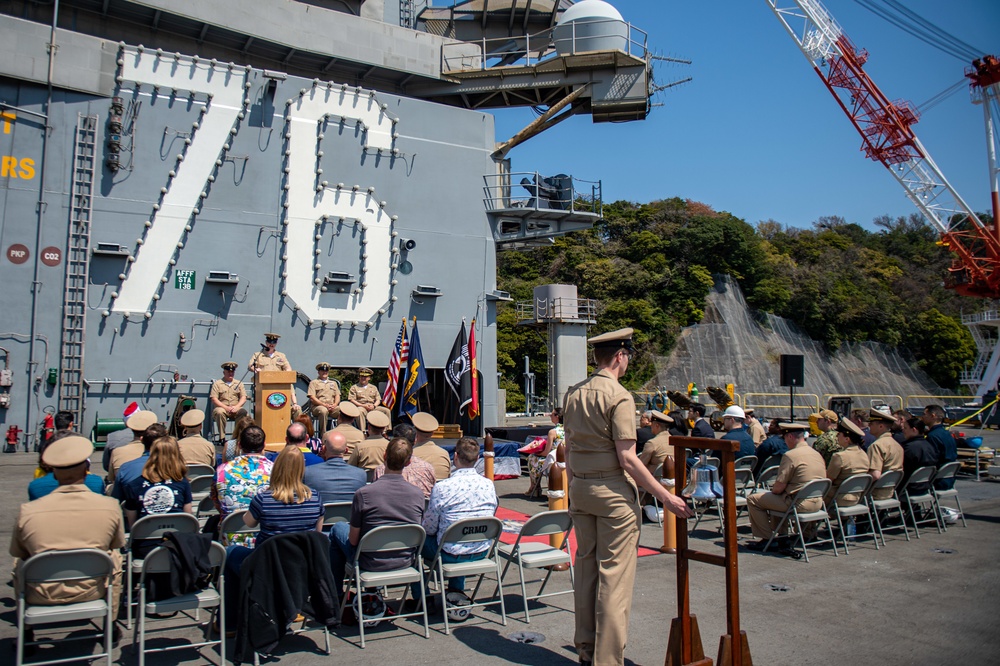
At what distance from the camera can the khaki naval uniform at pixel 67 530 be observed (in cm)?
446

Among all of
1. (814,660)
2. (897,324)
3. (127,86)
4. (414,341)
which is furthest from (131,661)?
(897,324)

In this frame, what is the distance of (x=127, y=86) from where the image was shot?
1569 cm

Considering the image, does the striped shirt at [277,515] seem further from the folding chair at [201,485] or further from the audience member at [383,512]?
the folding chair at [201,485]

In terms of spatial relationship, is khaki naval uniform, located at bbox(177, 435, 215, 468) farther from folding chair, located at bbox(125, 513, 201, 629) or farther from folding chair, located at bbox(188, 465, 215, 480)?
folding chair, located at bbox(125, 513, 201, 629)

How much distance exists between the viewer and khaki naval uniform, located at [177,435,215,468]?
320 inches

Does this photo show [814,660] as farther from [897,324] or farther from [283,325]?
[897,324]

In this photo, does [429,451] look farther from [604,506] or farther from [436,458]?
[604,506]

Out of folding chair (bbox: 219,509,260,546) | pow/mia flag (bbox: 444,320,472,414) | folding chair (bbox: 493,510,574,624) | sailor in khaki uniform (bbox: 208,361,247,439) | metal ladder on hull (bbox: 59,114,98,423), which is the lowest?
folding chair (bbox: 493,510,574,624)

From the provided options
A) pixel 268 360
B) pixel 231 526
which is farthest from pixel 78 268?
pixel 231 526

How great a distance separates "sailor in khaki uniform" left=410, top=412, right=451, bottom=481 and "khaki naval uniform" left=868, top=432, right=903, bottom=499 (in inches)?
200

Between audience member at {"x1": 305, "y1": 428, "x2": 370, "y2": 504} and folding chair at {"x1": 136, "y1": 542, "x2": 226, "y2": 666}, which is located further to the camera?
audience member at {"x1": 305, "y1": 428, "x2": 370, "y2": 504}

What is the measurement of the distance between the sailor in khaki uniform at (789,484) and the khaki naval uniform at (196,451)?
6166 mm

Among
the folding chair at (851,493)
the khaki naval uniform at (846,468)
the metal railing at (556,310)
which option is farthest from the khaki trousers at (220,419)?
the metal railing at (556,310)

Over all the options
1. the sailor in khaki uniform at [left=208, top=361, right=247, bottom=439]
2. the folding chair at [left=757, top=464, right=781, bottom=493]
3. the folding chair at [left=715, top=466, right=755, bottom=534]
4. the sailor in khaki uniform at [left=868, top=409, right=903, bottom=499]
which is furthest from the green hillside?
the sailor in khaki uniform at [left=868, top=409, right=903, bottom=499]
